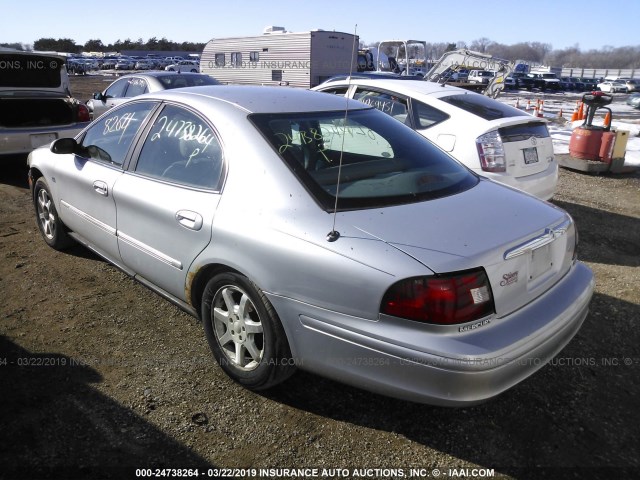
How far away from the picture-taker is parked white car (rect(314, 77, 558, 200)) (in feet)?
16.7

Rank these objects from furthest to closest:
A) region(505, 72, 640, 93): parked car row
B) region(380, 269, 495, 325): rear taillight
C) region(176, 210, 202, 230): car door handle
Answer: region(505, 72, 640, 93): parked car row, region(176, 210, 202, 230): car door handle, region(380, 269, 495, 325): rear taillight

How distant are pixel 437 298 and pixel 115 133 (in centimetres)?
284

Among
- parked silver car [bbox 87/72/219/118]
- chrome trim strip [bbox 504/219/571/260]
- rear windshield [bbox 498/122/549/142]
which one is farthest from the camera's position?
parked silver car [bbox 87/72/219/118]

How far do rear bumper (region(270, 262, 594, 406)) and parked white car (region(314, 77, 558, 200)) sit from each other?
2.85 meters

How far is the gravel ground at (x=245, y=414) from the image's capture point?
2.36 metres

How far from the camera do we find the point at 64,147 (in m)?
3.94

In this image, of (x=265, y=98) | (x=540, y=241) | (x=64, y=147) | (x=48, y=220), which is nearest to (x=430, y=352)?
(x=540, y=241)

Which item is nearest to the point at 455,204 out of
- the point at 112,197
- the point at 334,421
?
the point at 334,421

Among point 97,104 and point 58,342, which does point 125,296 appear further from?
point 97,104

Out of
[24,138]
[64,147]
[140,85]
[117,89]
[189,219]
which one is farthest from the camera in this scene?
[117,89]

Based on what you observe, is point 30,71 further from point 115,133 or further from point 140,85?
point 115,133

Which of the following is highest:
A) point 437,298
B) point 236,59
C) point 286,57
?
point 286,57

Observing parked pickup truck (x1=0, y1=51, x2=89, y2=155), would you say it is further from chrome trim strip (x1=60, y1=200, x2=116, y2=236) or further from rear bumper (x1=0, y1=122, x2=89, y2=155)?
chrome trim strip (x1=60, y1=200, x2=116, y2=236)

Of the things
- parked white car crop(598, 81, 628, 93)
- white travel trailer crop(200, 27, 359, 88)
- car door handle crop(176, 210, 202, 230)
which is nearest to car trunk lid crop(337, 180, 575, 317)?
car door handle crop(176, 210, 202, 230)
